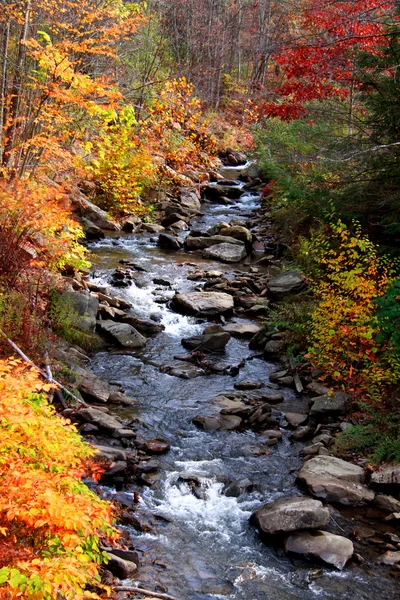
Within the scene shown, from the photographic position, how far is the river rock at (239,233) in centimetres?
1639

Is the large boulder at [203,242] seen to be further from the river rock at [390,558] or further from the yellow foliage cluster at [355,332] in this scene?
the river rock at [390,558]

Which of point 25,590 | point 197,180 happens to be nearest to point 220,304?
point 25,590

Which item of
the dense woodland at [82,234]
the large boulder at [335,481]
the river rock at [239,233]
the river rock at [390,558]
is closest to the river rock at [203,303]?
the dense woodland at [82,234]

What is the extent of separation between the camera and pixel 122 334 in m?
10.3

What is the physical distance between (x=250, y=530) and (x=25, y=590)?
10.2 feet

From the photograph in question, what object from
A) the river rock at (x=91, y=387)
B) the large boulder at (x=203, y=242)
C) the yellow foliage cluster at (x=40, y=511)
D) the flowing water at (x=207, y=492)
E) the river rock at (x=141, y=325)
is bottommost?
the flowing water at (x=207, y=492)

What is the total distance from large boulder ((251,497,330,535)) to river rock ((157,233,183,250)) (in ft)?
36.1

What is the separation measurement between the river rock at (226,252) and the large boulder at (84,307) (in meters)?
5.73

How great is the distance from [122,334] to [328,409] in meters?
4.12

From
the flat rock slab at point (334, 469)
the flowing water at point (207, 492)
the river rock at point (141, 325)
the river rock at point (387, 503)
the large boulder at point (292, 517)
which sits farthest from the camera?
the river rock at point (141, 325)

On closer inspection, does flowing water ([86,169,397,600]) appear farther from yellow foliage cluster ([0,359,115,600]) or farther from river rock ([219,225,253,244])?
river rock ([219,225,253,244])

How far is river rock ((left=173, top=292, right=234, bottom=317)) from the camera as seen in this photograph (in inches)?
463

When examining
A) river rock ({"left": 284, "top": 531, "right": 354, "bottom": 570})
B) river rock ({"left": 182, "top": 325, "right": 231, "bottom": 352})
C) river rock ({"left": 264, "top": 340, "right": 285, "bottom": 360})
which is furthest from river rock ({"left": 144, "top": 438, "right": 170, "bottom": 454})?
river rock ({"left": 264, "top": 340, "right": 285, "bottom": 360})

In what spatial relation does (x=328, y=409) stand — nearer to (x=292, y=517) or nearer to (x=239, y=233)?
(x=292, y=517)
